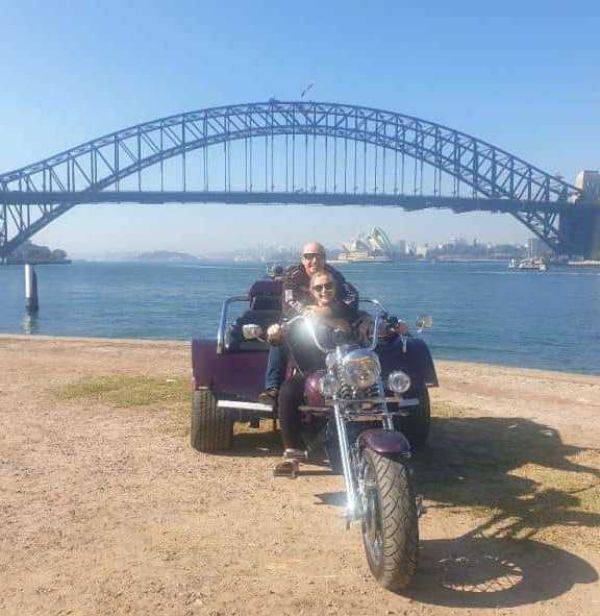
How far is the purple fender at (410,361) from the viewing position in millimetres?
4301

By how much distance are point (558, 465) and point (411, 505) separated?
1964 mm

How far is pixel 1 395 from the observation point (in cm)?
605

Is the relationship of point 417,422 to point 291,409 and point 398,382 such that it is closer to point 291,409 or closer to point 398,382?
point 291,409

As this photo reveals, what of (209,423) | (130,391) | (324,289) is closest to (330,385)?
(324,289)

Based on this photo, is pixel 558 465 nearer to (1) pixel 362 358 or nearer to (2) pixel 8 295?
(1) pixel 362 358

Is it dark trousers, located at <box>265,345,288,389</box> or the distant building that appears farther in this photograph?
the distant building

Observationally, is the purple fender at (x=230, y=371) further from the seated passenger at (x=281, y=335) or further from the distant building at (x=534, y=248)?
the distant building at (x=534, y=248)

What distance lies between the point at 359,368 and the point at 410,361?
4.96ft

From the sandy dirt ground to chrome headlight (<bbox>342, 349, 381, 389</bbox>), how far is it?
0.68 m

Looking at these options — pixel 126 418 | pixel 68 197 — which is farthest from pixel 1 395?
pixel 68 197

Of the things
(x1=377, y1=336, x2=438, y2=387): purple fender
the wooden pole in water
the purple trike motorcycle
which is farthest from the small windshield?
the wooden pole in water

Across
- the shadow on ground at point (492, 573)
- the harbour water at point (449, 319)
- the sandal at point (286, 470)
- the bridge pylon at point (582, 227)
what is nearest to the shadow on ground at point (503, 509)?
the shadow on ground at point (492, 573)

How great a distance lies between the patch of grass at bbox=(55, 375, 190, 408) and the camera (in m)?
5.86

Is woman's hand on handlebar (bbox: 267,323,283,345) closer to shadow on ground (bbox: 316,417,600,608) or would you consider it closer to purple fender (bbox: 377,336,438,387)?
shadow on ground (bbox: 316,417,600,608)
